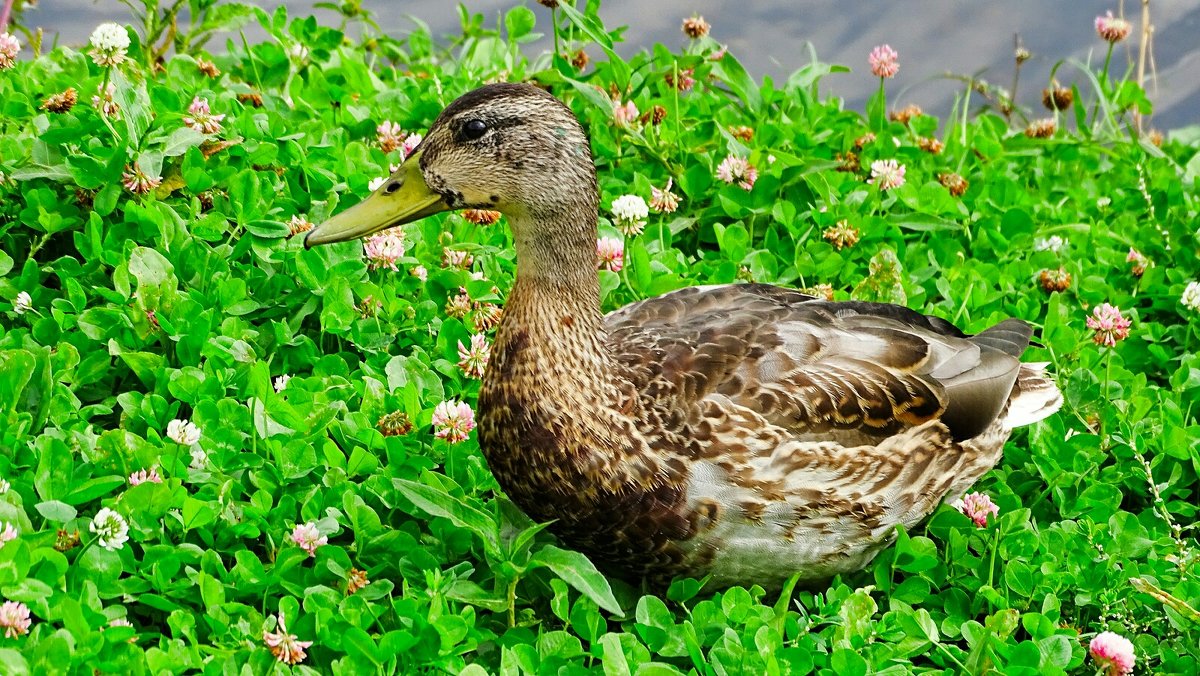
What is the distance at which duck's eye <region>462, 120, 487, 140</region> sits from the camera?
3.25 meters

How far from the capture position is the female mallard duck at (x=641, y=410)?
10.7 ft

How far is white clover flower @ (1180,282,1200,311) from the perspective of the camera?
465 centimetres

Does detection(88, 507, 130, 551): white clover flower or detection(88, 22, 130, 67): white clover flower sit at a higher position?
detection(88, 22, 130, 67): white clover flower

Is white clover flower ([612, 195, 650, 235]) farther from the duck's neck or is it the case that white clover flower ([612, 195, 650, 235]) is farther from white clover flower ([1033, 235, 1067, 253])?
white clover flower ([1033, 235, 1067, 253])

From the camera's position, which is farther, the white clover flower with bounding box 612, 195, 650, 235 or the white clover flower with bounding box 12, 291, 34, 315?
the white clover flower with bounding box 612, 195, 650, 235

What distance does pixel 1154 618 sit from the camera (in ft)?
11.3

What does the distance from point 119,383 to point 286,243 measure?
2.30ft

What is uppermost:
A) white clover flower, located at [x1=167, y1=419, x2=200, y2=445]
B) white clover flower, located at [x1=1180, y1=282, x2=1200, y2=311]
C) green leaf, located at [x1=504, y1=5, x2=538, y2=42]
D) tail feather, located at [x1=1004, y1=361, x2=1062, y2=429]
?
green leaf, located at [x1=504, y1=5, x2=538, y2=42]

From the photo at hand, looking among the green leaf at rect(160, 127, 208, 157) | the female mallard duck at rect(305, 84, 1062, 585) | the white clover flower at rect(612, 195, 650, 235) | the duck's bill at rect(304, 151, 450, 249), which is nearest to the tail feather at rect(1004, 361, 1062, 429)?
the female mallard duck at rect(305, 84, 1062, 585)

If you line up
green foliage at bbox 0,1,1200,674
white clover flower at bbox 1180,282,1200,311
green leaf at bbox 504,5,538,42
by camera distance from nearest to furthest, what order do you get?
green foliage at bbox 0,1,1200,674, white clover flower at bbox 1180,282,1200,311, green leaf at bbox 504,5,538,42

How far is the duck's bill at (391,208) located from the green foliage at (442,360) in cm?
51

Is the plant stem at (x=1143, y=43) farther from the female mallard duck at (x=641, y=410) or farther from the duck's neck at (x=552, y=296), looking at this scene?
the duck's neck at (x=552, y=296)

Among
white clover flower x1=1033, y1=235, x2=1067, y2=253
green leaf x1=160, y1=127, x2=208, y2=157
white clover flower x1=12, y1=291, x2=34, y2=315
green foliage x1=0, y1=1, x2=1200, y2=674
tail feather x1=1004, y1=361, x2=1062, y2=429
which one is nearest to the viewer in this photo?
green foliage x1=0, y1=1, x2=1200, y2=674

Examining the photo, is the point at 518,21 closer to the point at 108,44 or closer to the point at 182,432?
the point at 108,44
